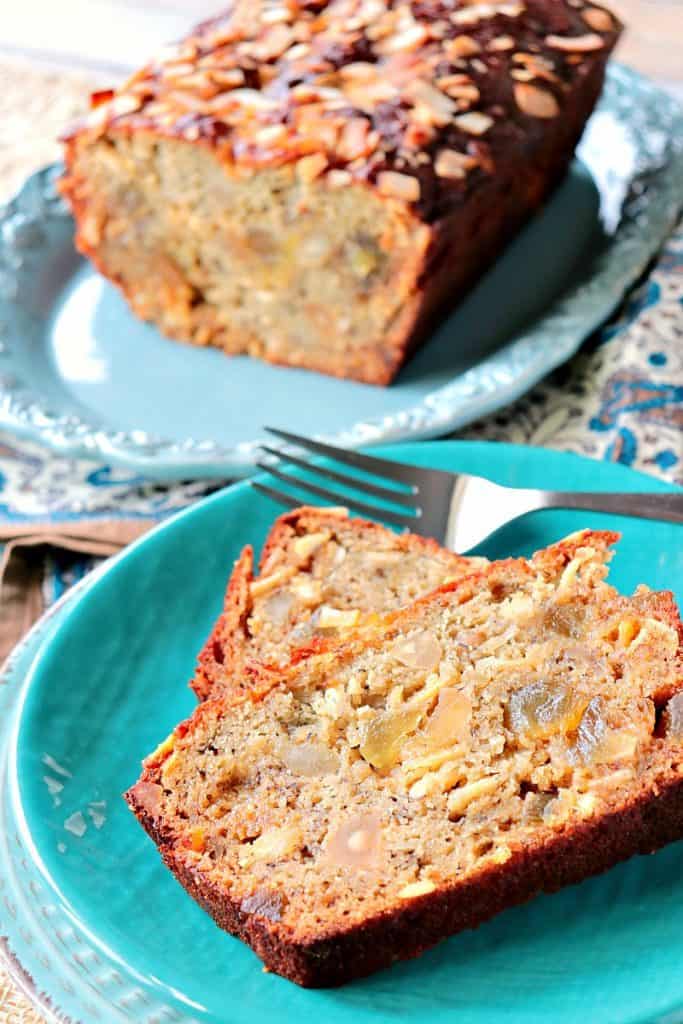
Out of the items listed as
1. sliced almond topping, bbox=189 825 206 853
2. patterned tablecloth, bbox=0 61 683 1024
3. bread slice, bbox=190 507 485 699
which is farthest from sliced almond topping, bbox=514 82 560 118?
sliced almond topping, bbox=189 825 206 853

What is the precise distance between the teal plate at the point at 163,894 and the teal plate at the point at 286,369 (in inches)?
27.7

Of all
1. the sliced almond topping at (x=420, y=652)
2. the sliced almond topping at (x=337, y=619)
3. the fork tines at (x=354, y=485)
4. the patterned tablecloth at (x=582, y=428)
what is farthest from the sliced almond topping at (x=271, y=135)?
the sliced almond topping at (x=420, y=652)

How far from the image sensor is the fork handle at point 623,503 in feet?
7.45

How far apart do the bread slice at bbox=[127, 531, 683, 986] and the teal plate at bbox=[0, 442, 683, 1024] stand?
0.04m

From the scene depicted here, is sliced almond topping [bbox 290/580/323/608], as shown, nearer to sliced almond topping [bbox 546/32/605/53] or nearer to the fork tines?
the fork tines

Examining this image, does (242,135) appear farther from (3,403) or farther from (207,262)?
(3,403)

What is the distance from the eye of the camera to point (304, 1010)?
168 cm

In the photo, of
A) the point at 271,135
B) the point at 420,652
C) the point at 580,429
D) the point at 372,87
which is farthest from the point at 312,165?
the point at 420,652

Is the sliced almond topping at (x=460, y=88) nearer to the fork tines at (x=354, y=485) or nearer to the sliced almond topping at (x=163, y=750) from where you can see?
the fork tines at (x=354, y=485)

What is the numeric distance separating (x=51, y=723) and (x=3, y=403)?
132 centimetres

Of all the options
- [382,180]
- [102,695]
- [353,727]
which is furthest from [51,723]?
[382,180]

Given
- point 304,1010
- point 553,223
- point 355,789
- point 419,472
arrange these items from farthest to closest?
1. point 553,223
2. point 419,472
3. point 355,789
4. point 304,1010

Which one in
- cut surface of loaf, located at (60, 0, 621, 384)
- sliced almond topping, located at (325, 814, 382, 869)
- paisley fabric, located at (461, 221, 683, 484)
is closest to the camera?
sliced almond topping, located at (325, 814, 382, 869)

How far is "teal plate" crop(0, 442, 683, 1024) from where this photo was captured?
1.70 m
